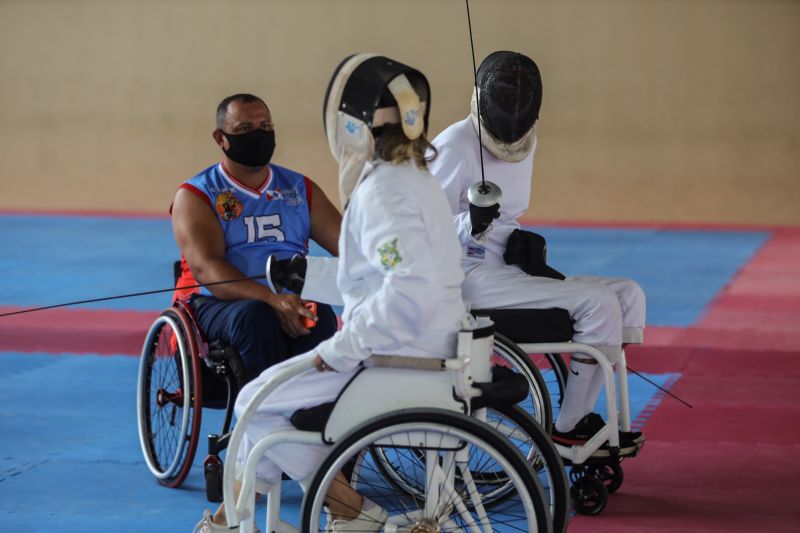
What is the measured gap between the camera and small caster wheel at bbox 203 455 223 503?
10.3 ft

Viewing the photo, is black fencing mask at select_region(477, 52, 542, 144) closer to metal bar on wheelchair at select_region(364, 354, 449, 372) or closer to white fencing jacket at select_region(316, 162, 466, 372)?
white fencing jacket at select_region(316, 162, 466, 372)

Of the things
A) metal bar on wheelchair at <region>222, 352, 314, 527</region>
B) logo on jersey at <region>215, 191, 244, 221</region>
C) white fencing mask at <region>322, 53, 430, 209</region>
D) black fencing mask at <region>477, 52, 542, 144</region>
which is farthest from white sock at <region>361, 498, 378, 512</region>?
black fencing mask at <region>477, 52, 542, 144</region>

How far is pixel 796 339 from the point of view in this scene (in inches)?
251

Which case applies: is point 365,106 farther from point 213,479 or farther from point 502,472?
point 502,472

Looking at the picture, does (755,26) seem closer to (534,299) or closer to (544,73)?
(544,73)

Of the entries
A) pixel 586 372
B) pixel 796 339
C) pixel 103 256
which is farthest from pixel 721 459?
pixel 103 256

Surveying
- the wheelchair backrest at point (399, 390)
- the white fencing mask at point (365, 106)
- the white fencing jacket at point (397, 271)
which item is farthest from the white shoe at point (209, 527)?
the white fencing mask at point (365, 106)

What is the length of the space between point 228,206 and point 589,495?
1.51 meters

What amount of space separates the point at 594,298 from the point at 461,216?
53 centimetres

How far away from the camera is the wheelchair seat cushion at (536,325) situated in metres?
3.45

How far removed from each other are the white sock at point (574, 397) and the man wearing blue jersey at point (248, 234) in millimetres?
796

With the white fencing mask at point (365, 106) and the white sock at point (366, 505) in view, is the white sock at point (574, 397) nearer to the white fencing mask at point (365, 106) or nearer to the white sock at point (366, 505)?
the white sock at point (366, 505)

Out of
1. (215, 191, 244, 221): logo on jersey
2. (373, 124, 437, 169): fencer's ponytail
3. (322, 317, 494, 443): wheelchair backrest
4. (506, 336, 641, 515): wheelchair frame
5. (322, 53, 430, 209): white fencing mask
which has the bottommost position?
(506, 336, 641, 515): wheelchair frame

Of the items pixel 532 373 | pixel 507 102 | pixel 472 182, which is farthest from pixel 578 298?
pixel 507 102
